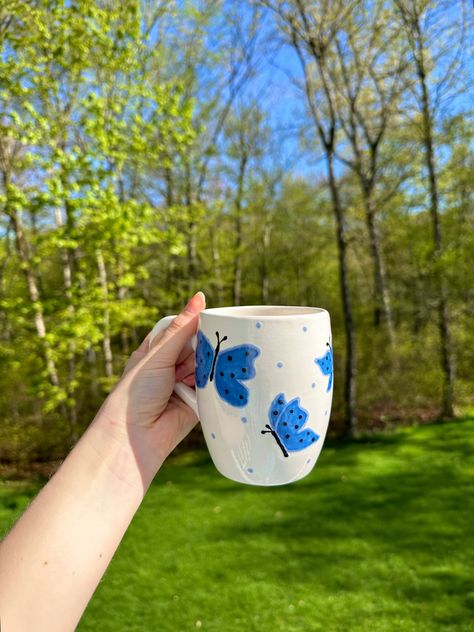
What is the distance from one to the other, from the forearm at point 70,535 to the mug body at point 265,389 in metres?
0.28

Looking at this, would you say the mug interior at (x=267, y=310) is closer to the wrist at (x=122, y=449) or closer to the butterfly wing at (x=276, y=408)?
the butterfly wing at (x=276, y=408)

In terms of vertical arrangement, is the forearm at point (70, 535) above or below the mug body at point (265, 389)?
below

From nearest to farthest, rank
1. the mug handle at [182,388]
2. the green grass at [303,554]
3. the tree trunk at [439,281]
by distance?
1. the mug handle at [182,388]
2. the green grass at [303,554]
3. the tree trunk at [439,281]

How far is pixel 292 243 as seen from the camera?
16.5 m

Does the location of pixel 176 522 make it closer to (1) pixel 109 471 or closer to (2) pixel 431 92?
(1) pixel 109 471

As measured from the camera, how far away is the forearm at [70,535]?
90 cm

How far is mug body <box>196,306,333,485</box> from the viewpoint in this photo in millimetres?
1126

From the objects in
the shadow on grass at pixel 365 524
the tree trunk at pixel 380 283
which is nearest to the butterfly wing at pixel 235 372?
the shadow on grass at pixel 365 524

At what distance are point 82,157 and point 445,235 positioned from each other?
987 centimetres

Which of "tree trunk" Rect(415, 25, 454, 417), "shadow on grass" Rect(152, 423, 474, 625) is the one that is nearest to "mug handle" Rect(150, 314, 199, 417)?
"shadow on grass" Rect(152, 423, 474, 625)

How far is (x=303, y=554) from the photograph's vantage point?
4.25m

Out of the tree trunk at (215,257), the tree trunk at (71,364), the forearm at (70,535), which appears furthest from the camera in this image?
the tree trunk at (215,257)

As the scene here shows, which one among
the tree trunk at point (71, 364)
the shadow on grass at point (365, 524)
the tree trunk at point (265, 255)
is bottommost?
the shadow on grass at point (365, 524)

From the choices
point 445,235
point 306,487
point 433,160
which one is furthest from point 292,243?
point 306,487
